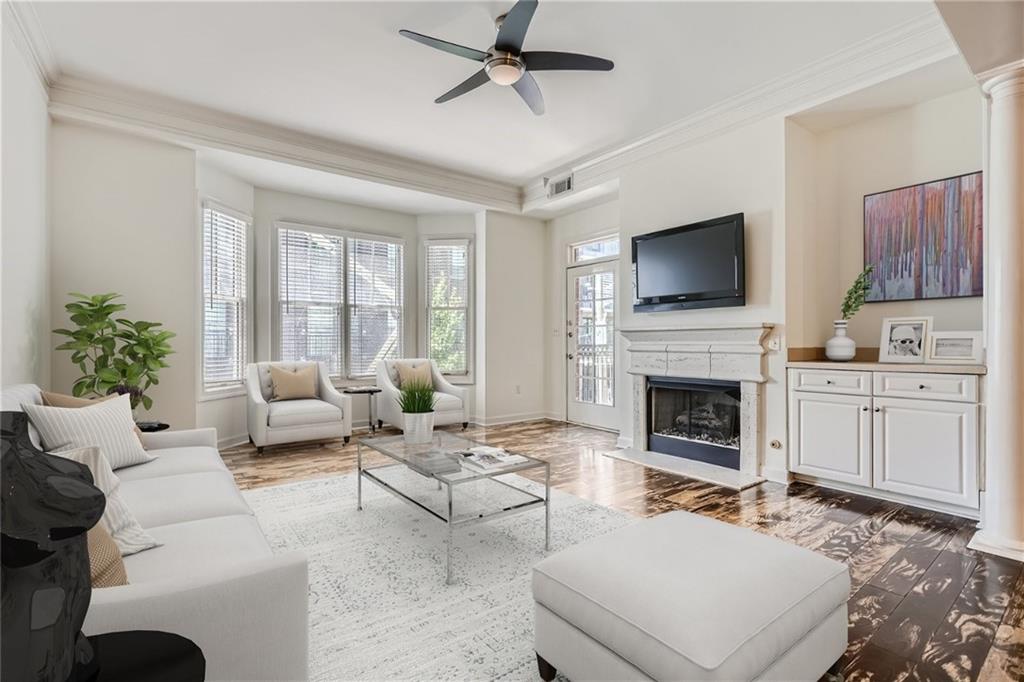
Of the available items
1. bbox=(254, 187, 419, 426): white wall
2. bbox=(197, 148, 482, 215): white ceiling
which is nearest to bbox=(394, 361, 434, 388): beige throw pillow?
bbox=(254, 187, 419, 426): white wall

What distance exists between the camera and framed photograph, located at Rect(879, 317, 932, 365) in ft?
11.2

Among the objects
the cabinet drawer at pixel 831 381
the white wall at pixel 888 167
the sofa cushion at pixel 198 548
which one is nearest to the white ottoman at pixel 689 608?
the sofa cushion at pixel 198 548

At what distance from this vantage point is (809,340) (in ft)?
13.0

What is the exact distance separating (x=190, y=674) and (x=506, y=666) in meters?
1.11

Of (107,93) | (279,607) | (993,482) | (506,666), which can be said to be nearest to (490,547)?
(506,666)

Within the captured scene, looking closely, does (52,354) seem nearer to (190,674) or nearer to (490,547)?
(490,547)

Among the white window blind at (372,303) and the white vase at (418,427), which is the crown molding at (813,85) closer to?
the white window blind at (372,303)

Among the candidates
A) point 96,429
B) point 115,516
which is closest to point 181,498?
point 115,516

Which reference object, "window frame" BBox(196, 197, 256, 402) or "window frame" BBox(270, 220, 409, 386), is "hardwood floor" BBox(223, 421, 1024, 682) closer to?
"window frame" BBox(196, 197, 256, 402)

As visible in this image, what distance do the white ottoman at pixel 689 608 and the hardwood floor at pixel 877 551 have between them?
16.4 inches

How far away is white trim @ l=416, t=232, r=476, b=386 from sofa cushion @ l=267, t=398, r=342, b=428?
6.11 ft

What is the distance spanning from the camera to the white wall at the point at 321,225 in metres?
5.64

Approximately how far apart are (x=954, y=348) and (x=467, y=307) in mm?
4930

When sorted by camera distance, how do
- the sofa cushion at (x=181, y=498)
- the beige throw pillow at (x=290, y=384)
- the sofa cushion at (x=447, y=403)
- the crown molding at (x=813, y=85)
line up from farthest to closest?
the sofa cushion at (x=447, y=403)
the beige throw pillow at (x=290, y=384)
the crown molding at (x=813, y=85)
the sofa cushion at (x=181, y=498)
